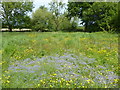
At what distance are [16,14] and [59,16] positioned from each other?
31.5 ft

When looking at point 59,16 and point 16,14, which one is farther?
Result: point 59,16

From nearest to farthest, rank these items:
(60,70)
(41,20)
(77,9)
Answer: (60,70)
(41,20)
(77,9)

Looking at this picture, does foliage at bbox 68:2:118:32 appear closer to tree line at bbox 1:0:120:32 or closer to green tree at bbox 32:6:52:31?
tree line at bbox 1:0:120:32

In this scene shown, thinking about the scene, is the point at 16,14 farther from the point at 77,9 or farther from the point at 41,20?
the point at 77,9

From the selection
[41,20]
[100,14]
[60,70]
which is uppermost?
[100,14]

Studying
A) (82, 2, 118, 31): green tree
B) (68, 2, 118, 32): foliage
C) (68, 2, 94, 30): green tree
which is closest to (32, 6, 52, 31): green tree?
(68, 2, 94, 30): green tree

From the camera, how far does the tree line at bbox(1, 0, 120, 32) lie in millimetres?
23328

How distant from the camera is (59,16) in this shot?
3045 cm

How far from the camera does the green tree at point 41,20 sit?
26.2 metres

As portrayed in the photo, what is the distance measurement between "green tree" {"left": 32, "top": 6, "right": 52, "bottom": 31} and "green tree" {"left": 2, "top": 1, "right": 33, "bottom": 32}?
141 cm

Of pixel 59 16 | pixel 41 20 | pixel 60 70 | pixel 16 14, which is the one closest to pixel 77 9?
pixel 59 16

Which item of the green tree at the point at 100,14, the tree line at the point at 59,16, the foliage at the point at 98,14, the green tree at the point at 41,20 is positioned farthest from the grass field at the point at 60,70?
the green tree at the point at 41,20

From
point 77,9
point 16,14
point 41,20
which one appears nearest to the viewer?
point 16,14

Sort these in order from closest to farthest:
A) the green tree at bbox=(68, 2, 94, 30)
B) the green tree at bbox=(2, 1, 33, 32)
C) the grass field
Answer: the grass field < the green tree at bbox=(2, 1, 33, 32) < the green tree at bbox=(68, 2, 94, 30)
